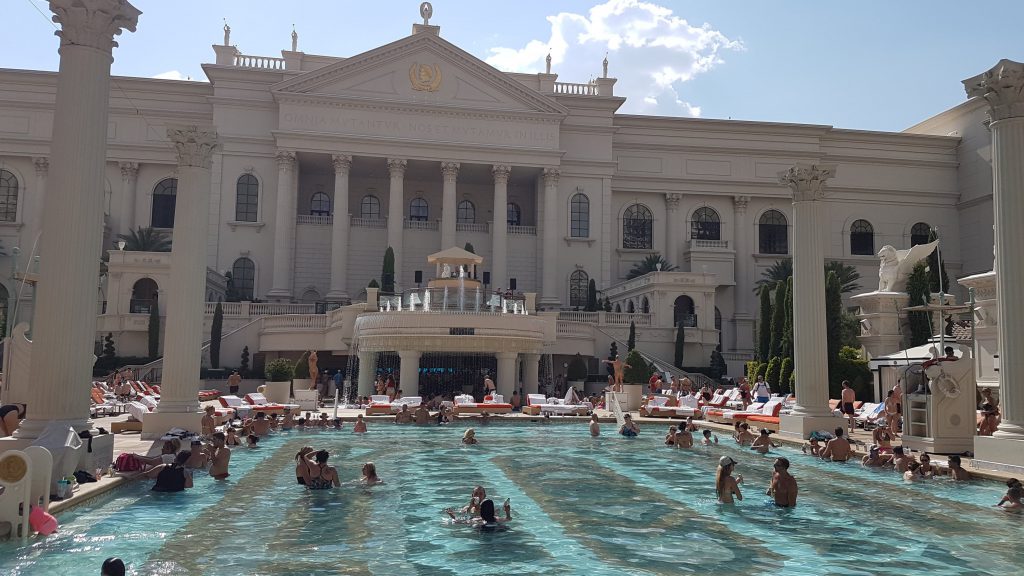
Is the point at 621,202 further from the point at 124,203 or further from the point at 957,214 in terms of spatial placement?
the point at 124,203

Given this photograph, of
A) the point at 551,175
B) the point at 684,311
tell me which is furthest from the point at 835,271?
the point at 551,175

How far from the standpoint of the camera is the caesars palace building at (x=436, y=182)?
174 feet

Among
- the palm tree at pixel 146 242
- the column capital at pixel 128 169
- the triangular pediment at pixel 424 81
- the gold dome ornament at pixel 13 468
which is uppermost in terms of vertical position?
the triangular pediment at pixel 424 81

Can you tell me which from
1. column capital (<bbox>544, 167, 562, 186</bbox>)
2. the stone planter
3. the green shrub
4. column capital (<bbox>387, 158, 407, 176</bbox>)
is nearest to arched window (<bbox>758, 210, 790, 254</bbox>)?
column capital (<bbox>544, 167, 562, 186</bbox>)

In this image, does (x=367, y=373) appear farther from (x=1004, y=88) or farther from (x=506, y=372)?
(x=1004, y=88)

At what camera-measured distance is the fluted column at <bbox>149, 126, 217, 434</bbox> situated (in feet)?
A: 57.7

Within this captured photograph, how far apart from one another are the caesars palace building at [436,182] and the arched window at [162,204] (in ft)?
0.35

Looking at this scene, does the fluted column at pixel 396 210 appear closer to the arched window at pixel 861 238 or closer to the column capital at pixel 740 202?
the column capital at pixel 740 202

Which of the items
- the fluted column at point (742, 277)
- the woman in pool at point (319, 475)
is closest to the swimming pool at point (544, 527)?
the woman in pool at point (319, 475)

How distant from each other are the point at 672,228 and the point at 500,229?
1453 cm

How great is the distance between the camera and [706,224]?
63.2 m

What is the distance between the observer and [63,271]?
11422 mm

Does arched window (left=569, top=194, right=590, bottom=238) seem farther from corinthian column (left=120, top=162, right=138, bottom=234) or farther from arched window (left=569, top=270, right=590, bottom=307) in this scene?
corinthian column (left=120, top=162, right=138, bottom=234)

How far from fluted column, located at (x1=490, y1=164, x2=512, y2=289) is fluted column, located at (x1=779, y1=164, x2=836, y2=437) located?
36.0 metres
